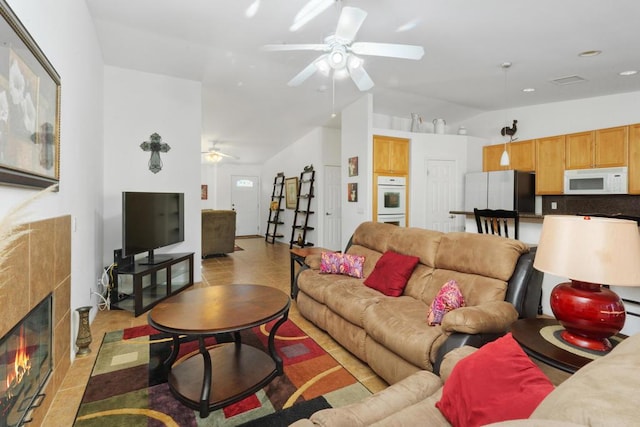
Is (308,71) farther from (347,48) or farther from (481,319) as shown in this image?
(481,319)

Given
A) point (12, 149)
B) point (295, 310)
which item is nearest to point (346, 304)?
point (295, 310)

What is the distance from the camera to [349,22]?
2271 mm

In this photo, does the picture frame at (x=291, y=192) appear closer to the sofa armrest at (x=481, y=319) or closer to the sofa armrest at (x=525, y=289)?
the sofa armrest at (x=525, y=289)

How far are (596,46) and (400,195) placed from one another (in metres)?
3.02

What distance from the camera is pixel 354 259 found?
10.5ft

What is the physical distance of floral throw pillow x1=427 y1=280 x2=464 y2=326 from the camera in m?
1.98

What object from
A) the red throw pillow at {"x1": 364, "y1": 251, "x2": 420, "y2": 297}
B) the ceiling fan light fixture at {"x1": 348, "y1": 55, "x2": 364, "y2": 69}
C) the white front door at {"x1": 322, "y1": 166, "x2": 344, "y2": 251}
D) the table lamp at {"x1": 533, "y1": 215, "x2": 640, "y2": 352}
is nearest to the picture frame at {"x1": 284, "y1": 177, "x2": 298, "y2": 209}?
the white front door at {"x1": 322, "y1": 166, "x2": 344, "y2": 251}

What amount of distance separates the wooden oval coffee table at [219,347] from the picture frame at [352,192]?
320 centimetres

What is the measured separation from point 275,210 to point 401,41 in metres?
6.48

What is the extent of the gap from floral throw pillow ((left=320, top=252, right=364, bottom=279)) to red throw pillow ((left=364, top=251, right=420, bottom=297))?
242 mm

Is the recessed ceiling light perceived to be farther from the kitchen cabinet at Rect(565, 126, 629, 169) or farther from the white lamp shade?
the white lamp shade

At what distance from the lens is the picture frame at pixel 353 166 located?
5.38m

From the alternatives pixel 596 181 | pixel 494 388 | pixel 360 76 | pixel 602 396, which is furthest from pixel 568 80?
pixel 602 396

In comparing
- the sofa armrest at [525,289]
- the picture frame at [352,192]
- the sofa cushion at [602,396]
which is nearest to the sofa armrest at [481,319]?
the sofa armrest at [525,289]
